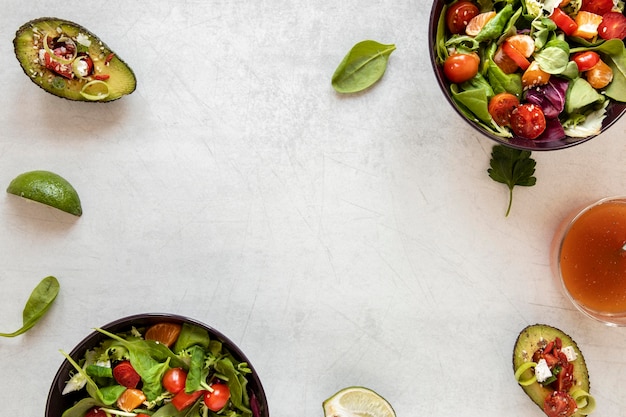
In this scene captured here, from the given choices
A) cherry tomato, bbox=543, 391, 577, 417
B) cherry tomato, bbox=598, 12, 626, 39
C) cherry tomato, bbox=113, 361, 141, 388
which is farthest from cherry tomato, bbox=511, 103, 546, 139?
cherry tomato, bbox=113, 361, 141, 388

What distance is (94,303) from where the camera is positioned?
1.97 m

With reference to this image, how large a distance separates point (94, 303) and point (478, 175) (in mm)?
1241

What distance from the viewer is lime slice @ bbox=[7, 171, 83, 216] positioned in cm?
189

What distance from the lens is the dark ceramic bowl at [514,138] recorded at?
5.75 feet

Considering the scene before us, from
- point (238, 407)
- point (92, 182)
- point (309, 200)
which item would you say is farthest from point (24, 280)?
point (309, 200)

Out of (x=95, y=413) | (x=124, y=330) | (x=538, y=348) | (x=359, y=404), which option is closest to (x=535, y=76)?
(x=538, y=348)

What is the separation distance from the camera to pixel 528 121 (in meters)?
1.75

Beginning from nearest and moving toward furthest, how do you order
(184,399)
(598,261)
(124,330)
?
(184,399) → (124,330) → (598,261)

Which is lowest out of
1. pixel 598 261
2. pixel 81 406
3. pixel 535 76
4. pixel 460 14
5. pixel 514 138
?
pixel 81 406

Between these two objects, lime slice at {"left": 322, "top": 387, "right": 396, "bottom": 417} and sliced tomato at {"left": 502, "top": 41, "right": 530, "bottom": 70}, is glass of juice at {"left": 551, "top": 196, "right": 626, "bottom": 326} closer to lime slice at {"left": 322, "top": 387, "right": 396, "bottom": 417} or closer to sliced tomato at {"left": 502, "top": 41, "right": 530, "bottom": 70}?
sliced tomato at {"left": 502, "top": 41, "right": 530, "bottom": 70}

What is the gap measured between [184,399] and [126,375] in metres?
0.17

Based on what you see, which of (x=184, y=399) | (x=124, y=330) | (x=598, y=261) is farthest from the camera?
(x=598, y=261)

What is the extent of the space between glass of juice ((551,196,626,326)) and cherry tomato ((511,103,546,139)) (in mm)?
348

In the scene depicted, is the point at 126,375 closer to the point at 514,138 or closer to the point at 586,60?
the point at 514,138
